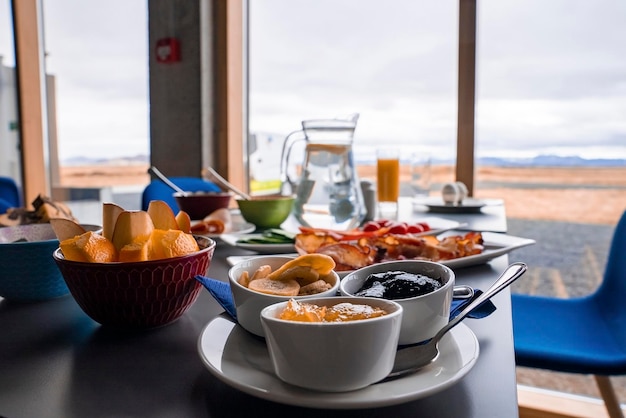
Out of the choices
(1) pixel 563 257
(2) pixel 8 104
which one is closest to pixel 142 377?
(1) pixel 563 257

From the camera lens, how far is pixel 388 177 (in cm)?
173

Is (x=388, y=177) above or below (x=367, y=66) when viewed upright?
below

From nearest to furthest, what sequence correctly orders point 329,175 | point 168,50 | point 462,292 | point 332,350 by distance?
1. point 332,350
2. point 462,292
3. point 329,175
4. point 168,50

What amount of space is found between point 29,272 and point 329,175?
0.81m

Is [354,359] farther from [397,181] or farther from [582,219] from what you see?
[582,219]

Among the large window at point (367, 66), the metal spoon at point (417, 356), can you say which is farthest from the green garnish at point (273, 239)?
the large window at point (367, 66)

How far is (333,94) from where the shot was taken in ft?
9.95

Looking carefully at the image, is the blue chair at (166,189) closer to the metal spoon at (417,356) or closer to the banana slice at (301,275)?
the banana slice at (301,275)

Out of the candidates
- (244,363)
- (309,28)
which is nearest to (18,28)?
(309,28)

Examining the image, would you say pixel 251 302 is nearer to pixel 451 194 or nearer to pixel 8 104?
pixel 451 194

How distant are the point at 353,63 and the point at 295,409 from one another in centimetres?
278

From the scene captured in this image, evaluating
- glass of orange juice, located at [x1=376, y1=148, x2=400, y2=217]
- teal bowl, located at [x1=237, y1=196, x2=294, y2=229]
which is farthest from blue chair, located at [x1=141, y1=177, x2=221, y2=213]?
glass of orange juice, located at [x1=376, y1=148, x2=400, y2=217]

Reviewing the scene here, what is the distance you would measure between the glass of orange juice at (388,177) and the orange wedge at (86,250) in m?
1.28

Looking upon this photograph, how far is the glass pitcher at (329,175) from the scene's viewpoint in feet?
4.24
